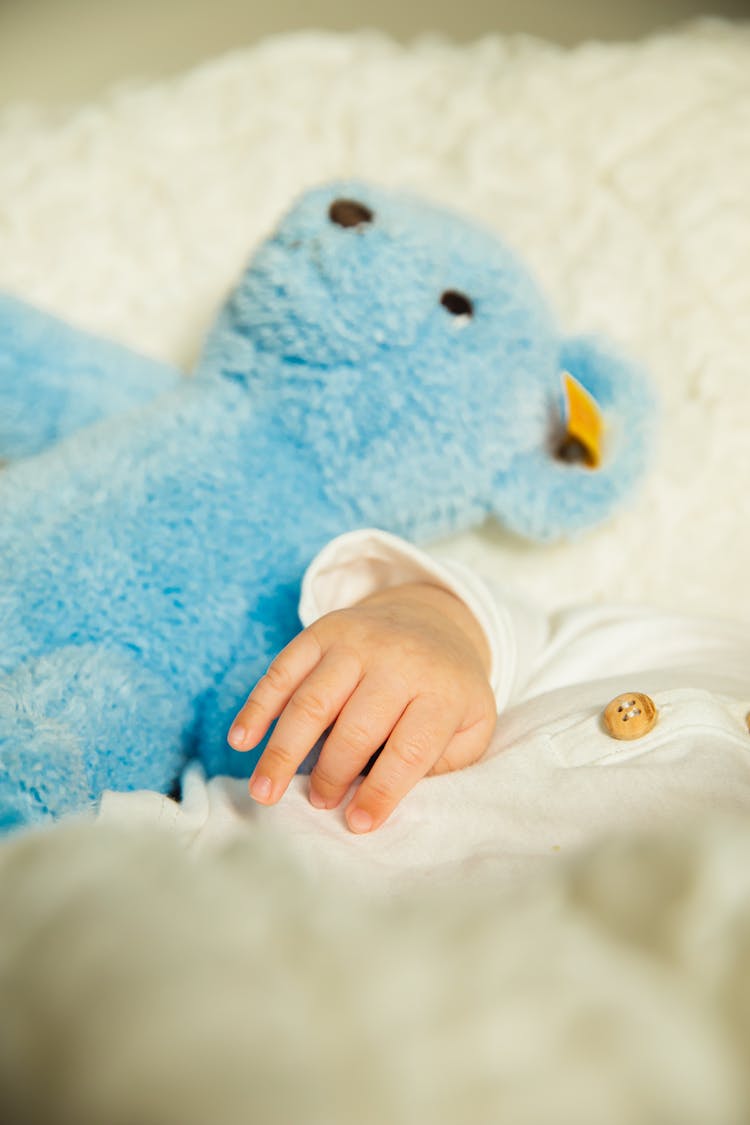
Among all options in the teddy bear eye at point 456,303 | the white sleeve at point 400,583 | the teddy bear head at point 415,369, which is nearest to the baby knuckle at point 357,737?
the white sleeve at point 400,583

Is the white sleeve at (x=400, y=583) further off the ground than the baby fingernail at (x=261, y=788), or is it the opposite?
the white sleeve at (x=400, y=583)

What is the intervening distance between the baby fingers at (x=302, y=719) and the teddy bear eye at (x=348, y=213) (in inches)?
12.3

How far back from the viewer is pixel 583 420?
2.27ft

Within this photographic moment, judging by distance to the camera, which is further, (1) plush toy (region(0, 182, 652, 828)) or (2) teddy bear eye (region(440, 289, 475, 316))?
(2) teddy bear eye (region(440, 289, 475, 316))

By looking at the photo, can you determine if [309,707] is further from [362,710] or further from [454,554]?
[454,554]

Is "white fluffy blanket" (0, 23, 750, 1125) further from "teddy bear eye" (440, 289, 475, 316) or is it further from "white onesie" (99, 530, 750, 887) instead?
"teddy bear eye" (440, 289, 475, 316)

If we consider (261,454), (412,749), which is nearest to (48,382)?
(261,454)

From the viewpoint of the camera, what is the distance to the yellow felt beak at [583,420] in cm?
69

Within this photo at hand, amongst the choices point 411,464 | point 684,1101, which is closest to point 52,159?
point 411,464

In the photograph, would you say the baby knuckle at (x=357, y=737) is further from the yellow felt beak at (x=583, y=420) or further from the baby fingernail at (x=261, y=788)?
the yellow felt beak at (x=583, y=420)

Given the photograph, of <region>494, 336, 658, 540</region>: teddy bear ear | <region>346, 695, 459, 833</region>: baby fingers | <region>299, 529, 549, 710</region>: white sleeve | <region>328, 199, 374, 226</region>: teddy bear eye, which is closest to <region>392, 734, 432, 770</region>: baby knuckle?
<region>346, 695, 459, 833</region>: baby fingers

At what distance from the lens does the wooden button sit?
0.53 metres

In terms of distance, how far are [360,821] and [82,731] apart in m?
0.16

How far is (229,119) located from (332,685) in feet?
2.23
